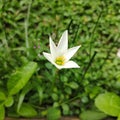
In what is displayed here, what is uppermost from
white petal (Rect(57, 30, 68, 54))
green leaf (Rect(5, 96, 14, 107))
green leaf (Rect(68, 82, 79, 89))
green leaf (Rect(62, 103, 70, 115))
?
white petal (Rect(57, 30, 68, 54))

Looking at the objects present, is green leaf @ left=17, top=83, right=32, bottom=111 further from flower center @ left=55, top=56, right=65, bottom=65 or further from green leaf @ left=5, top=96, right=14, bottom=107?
flower center @ left=55, top=56, right=65, bottom=65

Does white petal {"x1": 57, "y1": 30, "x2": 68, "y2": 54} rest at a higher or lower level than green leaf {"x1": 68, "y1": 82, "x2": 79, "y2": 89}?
higher

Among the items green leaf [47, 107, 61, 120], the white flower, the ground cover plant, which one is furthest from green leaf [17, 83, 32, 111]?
the white flower

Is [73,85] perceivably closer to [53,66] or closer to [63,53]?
[53,66]

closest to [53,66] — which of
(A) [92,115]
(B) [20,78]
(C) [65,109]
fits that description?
(B) [20,78]

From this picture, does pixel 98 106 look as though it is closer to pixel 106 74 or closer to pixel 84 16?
pixel 106 74

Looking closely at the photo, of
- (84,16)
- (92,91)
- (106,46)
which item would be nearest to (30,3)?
(84,16)

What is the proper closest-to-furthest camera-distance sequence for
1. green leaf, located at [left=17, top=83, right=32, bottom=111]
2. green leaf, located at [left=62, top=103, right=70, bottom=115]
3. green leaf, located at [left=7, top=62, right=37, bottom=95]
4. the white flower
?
1. the white flower
2. green leaf, located at [left=7, top=62, right=37, bottom=95]
3. green leaf, located at [left=17, top=83, right=32, bottom=111]
4. green leaf, located at [left=62, top=103, right=70, bottom=115]
